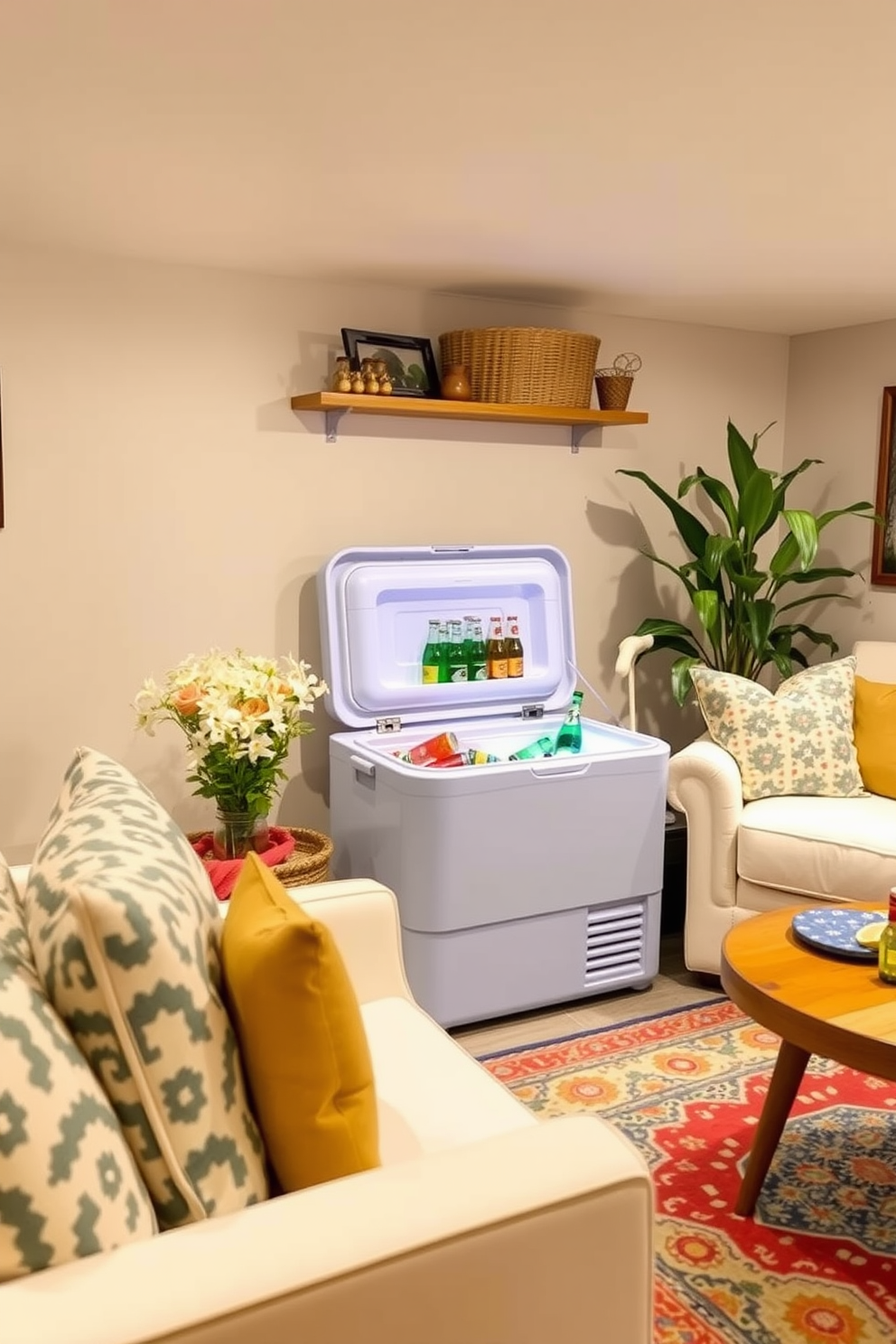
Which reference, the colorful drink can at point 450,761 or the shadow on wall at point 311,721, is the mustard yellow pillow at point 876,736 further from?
the shadow on wall at point 311,721

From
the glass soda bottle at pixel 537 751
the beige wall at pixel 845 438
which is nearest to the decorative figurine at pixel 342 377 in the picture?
the glass soda bottle at pixel 537 751

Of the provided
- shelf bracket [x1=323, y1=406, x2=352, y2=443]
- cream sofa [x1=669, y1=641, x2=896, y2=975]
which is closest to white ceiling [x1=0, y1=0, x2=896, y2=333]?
shelf bracket [x1=323, y1=406, x2=352, y2=443]

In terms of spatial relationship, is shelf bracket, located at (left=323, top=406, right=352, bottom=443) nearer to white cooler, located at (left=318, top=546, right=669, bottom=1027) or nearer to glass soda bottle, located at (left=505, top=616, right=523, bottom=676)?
white cooler, located at (left=318, top=546, right=669, bottom=1027)

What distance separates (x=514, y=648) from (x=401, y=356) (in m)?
0.95

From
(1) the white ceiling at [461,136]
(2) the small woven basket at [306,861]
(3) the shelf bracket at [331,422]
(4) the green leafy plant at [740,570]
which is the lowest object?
(2) the small woven basket at [306,861]

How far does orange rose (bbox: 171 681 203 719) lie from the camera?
2.68 metres

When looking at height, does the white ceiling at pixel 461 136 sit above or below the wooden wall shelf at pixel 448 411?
above

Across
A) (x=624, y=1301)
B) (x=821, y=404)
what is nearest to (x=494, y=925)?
(x=624, y=1301)

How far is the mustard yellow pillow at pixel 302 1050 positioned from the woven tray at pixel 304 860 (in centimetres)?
134

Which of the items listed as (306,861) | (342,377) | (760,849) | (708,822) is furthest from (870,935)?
(342,377)

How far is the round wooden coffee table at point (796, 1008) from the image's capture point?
1801 mm

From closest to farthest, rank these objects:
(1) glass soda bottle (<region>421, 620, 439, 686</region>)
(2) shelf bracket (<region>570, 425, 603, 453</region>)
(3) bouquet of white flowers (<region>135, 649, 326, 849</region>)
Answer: (3) bouquet of white flowers (<region>135, 649, 326, 849</region>), (1) glass soda bottle (<region>421, 620, 439, 686</region>), (2) shelf bracket (<region>570, 425, 603, 453</region>)

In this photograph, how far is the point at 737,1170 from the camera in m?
2.24

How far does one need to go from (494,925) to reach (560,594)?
3.86 feet
